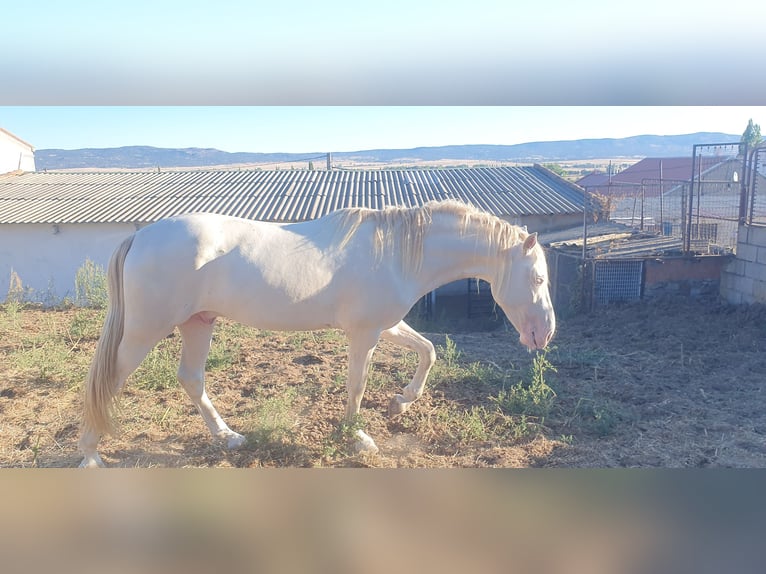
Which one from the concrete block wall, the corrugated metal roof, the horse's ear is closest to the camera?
the horse's ear

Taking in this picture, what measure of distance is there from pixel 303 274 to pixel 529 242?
127 cm

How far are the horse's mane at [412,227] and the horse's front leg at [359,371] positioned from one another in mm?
496

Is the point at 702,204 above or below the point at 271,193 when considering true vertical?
below

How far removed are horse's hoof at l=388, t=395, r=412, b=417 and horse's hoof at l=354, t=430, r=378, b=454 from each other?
0.39m

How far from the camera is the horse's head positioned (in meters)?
2.93

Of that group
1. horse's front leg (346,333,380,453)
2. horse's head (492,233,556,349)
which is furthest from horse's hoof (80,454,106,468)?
horse's head (492,233,556,349)

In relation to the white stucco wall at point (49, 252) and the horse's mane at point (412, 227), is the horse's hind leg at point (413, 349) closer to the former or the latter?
the horse's mane at point (412, 227)

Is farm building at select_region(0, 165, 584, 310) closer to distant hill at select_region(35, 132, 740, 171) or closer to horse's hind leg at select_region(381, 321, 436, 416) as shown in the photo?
horse's hind leg at select_region(381, 321, 436, 416)

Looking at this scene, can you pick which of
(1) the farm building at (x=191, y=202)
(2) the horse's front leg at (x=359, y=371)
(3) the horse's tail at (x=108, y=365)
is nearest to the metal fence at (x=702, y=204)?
(1) the farm building at (x=191, y=202)

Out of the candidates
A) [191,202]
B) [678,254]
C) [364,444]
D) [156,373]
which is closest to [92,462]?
[156,373]

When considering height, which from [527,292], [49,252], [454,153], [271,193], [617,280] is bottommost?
[617,280]

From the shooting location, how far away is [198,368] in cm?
323

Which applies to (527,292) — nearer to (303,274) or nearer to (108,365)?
(303,274)

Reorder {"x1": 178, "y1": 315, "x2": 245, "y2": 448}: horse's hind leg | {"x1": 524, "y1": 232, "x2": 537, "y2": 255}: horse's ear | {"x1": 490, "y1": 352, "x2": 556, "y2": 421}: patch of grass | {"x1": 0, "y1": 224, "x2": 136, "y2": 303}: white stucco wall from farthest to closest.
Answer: {"x1": 0, "y1": 224, "x2": 136, "y2": 303}: white stucco wall
{"x1": 490, "y1": 352, "x2": 556, "y2": 421}: patch of grass
{"x1": 178, "y1": 315, "x2": 245, "y2": 448}: horse's hind leg
{"x1": 524, "y1": 232, "x2": 537, "y2": 255}: horse's ear
